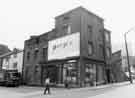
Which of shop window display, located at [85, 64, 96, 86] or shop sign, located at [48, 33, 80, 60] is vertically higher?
shop sign, located at [48, 33, 80, 60]

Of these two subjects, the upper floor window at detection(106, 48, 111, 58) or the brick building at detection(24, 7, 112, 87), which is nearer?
the brick building at detection(24, 7, 112, 87)

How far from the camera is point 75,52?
71.6 feet

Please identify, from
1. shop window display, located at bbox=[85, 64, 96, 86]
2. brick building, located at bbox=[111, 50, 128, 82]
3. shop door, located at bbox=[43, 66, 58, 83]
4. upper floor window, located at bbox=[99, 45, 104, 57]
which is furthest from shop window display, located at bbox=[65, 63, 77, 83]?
brick building, located at bbox=[111, 50, 128, 82]

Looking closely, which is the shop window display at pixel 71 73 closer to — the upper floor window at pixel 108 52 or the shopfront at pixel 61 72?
the shopfront at pixel 61 72

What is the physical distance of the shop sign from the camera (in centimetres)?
2209

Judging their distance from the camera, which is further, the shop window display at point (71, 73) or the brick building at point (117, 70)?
the brick building at point (117, 70)

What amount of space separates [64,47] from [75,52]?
2830 mm

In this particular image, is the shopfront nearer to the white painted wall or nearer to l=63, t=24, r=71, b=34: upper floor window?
l=63, t=24, r=71, b=34: upper floor window

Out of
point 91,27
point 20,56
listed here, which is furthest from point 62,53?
point 20,56

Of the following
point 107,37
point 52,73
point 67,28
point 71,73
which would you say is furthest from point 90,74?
point 107,37

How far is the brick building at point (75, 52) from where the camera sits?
2162 centimetres

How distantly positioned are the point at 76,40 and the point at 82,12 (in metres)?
4.88

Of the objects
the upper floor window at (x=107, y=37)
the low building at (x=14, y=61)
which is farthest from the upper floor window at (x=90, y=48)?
the low building at (x=14, y=61)

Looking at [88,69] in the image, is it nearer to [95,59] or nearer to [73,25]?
[95,59]
